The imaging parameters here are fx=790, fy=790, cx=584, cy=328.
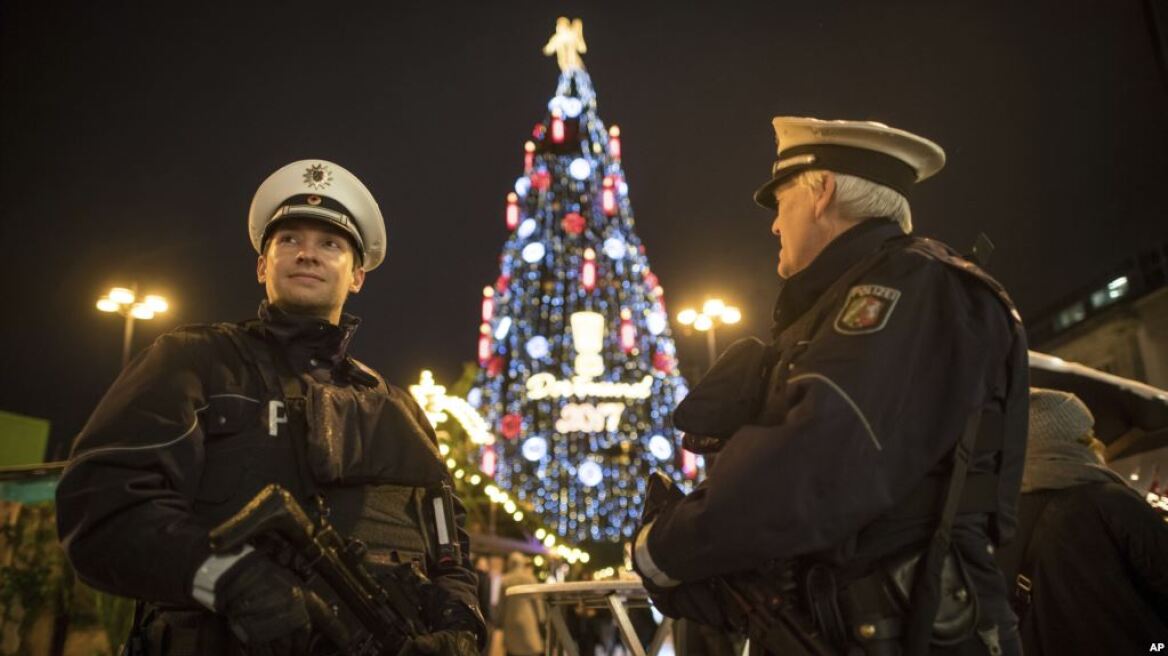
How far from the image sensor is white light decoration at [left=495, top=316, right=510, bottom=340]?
4888 cm

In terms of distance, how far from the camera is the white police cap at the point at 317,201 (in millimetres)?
3324

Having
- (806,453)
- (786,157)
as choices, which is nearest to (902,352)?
(806,453)

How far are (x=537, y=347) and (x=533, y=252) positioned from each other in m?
6.01

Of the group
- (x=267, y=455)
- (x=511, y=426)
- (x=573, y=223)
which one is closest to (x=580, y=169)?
(x=573, y=223)

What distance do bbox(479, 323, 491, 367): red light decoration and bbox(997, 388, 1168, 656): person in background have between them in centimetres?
4545

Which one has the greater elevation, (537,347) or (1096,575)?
(537,347)

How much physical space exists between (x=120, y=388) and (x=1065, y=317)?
36329mm

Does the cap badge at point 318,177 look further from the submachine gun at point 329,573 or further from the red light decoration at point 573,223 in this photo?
the red light decoration at point 573,223

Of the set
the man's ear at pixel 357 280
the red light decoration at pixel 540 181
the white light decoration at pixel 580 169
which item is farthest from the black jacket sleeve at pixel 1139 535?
the white light decoration at pixel 580 169

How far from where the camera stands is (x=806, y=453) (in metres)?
1.95

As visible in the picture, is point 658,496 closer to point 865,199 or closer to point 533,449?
point 865,199

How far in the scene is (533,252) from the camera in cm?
4994

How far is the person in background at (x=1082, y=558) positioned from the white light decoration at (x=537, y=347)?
151 ft

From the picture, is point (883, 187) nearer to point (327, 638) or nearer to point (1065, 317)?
point (327, 638)
